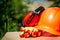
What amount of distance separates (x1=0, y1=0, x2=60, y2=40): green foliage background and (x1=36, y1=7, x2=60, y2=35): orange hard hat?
0.10 m

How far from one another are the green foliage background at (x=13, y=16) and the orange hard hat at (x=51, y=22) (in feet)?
0.32

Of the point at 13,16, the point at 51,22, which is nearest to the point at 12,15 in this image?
the point at 13,16

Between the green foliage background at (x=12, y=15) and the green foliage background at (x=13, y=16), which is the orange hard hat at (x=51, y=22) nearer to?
the green foliage background at (x=13, y=16)

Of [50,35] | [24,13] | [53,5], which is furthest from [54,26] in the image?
[24,13]

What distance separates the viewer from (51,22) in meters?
1.40

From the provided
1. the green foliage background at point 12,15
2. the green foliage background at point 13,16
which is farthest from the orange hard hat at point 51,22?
the green foliage background at point 12,15

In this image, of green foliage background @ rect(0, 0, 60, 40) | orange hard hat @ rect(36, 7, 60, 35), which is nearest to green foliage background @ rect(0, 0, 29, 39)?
green foliage background @ rect(0, 0, 60, 40)

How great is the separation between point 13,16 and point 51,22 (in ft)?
1.21

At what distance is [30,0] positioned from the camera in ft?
4.82

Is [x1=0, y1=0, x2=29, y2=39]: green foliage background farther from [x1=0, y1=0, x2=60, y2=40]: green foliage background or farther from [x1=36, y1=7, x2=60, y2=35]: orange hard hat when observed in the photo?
[x1=36, y1=7, x2=60, y2=35]: orange hard hat

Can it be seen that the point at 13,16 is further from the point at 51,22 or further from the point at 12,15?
the point at 51,22

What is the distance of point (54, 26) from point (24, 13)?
0.31 m

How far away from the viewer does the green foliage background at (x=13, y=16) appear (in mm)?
1460

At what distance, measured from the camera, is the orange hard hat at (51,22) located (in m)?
1.40
